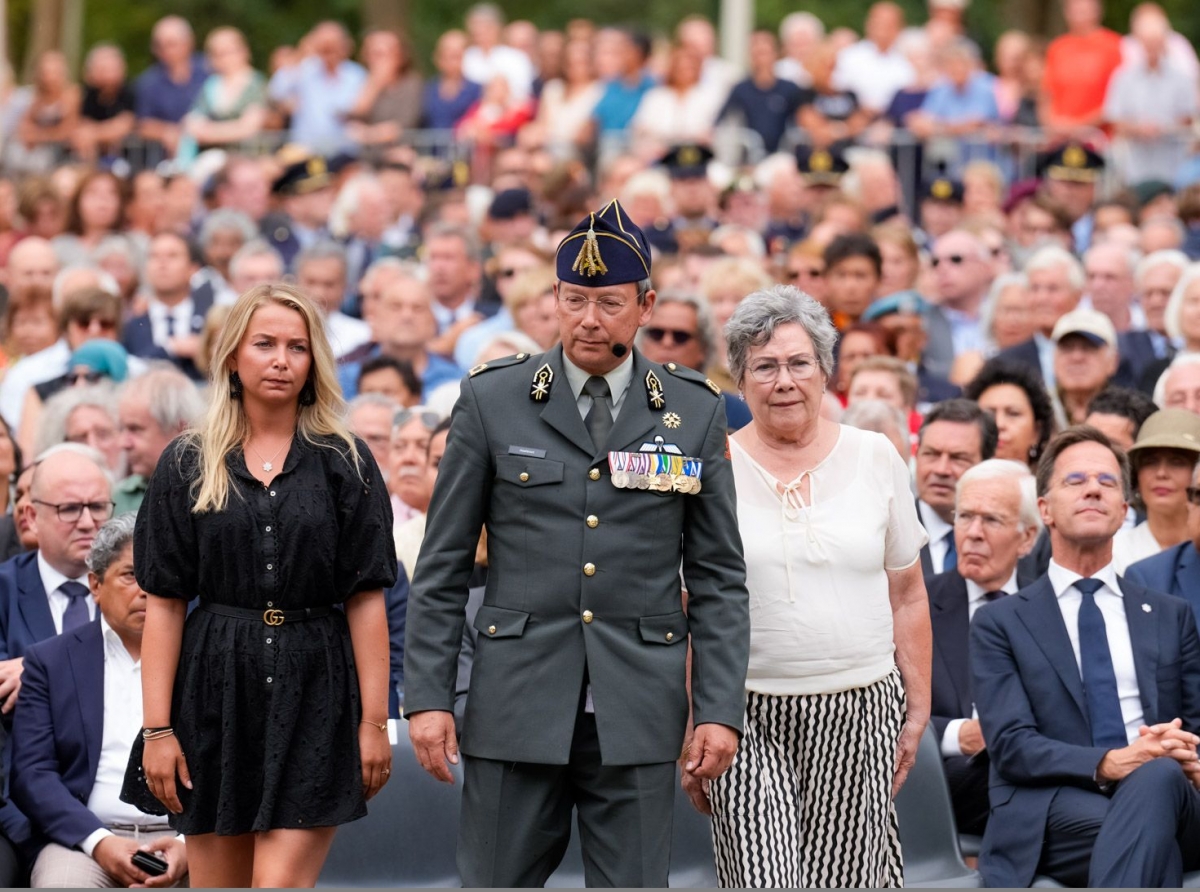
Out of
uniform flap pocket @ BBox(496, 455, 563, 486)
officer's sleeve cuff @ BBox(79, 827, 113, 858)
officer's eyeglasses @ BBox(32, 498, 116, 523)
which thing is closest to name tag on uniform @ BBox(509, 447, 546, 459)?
uniform flap pocket @ BBox(496, 455, 563, 486)

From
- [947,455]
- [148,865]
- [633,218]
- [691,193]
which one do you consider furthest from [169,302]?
[148,865]

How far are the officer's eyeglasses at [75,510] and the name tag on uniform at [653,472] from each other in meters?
2.92

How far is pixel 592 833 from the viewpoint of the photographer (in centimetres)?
485

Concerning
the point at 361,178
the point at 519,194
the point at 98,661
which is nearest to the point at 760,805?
the point at 98,661

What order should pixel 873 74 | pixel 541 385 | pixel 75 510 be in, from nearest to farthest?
pixel 541 385 → pixel 75 510 → pixel 873 74

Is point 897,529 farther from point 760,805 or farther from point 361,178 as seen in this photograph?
point 361,178

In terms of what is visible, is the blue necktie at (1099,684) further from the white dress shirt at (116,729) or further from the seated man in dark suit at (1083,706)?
the white dress shirt at (116,729)

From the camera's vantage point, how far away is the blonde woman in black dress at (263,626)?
16.1 ft

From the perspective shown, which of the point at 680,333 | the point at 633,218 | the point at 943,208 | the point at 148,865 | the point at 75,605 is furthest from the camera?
the point at 943,208

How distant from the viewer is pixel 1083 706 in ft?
20.4

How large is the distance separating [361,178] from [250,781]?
1065cm

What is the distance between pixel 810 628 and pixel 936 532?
10.1 ft

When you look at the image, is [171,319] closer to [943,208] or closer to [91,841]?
[943,208]

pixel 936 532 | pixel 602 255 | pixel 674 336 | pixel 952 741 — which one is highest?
pixel 674 336
